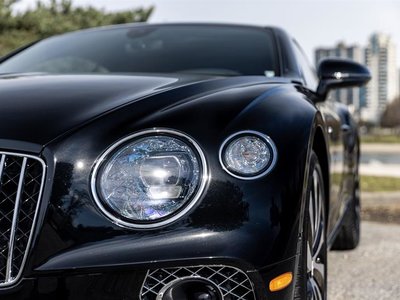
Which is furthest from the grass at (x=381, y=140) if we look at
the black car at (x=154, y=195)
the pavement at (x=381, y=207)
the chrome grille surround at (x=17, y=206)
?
the chrome grille surround at (x=17, y=206)

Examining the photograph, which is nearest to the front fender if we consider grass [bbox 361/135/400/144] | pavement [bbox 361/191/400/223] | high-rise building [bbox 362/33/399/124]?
pavement [bbox 361/191/400/223]

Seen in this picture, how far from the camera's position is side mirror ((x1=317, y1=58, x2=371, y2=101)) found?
293cm

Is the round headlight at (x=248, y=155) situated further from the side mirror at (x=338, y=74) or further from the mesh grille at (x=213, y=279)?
the side mirror at (x=338, y=74)

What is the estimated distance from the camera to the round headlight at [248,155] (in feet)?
5.34

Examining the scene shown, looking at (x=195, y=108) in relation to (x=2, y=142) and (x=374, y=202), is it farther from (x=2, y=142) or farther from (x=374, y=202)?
(x=374, y=202)

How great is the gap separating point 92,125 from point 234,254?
0.54m

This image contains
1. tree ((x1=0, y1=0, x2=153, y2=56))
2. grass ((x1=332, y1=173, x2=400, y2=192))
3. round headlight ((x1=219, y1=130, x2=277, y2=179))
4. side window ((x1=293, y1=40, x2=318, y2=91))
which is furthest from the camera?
tree ((x1=0, y1=0, x2=153, y2=56))

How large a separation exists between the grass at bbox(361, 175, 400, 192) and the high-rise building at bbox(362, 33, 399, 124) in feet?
233

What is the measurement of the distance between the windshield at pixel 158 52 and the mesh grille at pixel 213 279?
1.43 meters

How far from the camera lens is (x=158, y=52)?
311 cm

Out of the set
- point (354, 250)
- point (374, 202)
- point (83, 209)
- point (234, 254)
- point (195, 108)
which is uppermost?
point (195, 108)

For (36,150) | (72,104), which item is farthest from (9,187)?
(72,104)

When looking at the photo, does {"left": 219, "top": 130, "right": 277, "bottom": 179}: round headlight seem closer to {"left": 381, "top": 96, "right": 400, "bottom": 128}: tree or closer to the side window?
the side window

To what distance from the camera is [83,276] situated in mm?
1490
